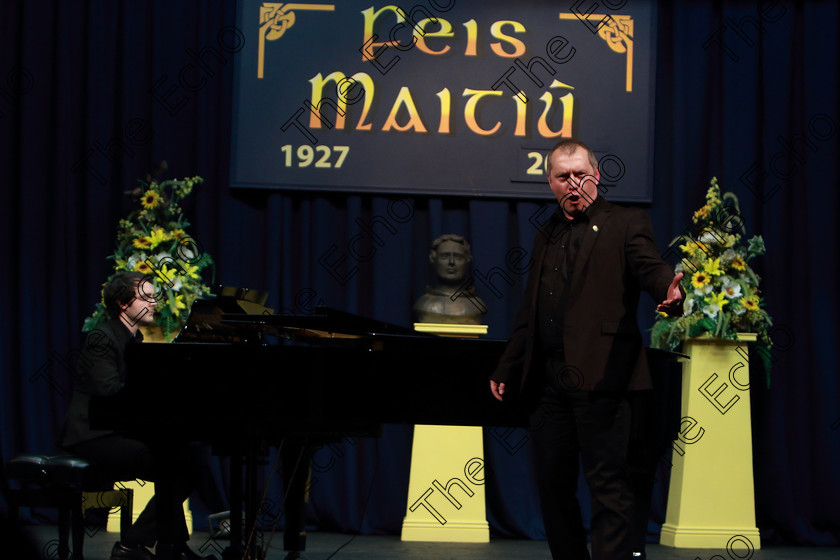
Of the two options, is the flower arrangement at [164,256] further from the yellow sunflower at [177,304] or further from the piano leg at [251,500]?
the piano leg at [251,500]

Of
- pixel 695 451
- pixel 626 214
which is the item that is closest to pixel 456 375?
pixel 626 214

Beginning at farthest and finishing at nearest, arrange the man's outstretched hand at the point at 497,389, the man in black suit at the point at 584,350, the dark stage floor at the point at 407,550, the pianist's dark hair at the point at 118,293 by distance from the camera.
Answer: the dark stage floor at the point at 407,550
the pianist's dark hair at the point at 118,293
the man's outstretched hand at the point at 497,389
the man in black suit at the point at 584,350

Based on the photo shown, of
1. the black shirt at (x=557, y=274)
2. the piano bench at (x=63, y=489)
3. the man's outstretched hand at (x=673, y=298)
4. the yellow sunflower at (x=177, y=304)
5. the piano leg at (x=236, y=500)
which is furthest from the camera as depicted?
the yellow sunflower at (x=177, y=304)

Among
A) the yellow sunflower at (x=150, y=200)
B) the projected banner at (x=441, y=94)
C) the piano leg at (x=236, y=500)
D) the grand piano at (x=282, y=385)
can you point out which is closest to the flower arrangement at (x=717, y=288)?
the projected banner at (x=441, y=94)

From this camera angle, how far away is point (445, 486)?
456 cm

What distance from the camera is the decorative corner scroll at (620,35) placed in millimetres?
5211

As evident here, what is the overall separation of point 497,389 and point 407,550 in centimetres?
175

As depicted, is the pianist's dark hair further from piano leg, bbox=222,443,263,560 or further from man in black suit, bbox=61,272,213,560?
piano leg, bbox=222,443,263,560

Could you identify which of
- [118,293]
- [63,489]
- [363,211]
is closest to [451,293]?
[363,211]

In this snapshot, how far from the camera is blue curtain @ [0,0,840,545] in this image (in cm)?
500

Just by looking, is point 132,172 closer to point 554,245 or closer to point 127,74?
point 127,74

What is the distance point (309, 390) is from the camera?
9.69ft

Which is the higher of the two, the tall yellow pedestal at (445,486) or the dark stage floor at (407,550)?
the tall yellow pedestal at (445,486)

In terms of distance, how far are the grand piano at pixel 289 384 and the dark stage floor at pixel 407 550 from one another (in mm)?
1099
